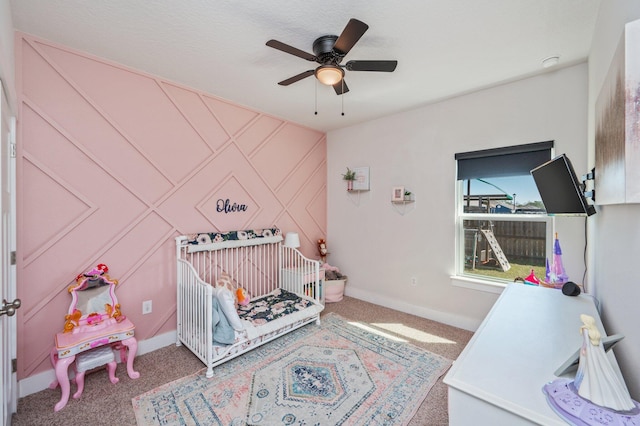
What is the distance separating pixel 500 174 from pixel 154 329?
3748 millimetres

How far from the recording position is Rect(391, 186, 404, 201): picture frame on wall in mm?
3396

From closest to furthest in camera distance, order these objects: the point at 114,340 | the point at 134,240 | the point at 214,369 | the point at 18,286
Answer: the point at 18,286 → the point at 114,340 → the point at 214,369 → the point at 134,240

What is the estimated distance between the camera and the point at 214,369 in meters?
2.22

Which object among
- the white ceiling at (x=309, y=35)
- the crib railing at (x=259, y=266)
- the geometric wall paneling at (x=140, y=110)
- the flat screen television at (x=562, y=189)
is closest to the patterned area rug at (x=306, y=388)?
the crib railing at (x=259, y=266)

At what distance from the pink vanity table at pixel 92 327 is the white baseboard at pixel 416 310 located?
2701 mm

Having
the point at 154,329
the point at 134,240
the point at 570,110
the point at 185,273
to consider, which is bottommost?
the point at 154,329

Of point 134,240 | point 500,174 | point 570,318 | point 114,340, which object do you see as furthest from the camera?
point 500,174

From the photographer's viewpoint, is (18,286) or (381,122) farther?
(381,122)

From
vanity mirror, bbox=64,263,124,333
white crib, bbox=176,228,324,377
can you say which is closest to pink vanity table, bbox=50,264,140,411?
vanity mirror, bbox=64,263,124,333

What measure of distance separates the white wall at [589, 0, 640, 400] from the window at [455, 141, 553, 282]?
1129mm

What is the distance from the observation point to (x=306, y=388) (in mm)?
1993

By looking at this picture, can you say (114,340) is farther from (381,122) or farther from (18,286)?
(381,122)

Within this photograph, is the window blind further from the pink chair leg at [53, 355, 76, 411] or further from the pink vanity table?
the pink chair leg at [53, 355, 76, 411]

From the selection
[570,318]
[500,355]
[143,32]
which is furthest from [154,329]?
[570,318]
